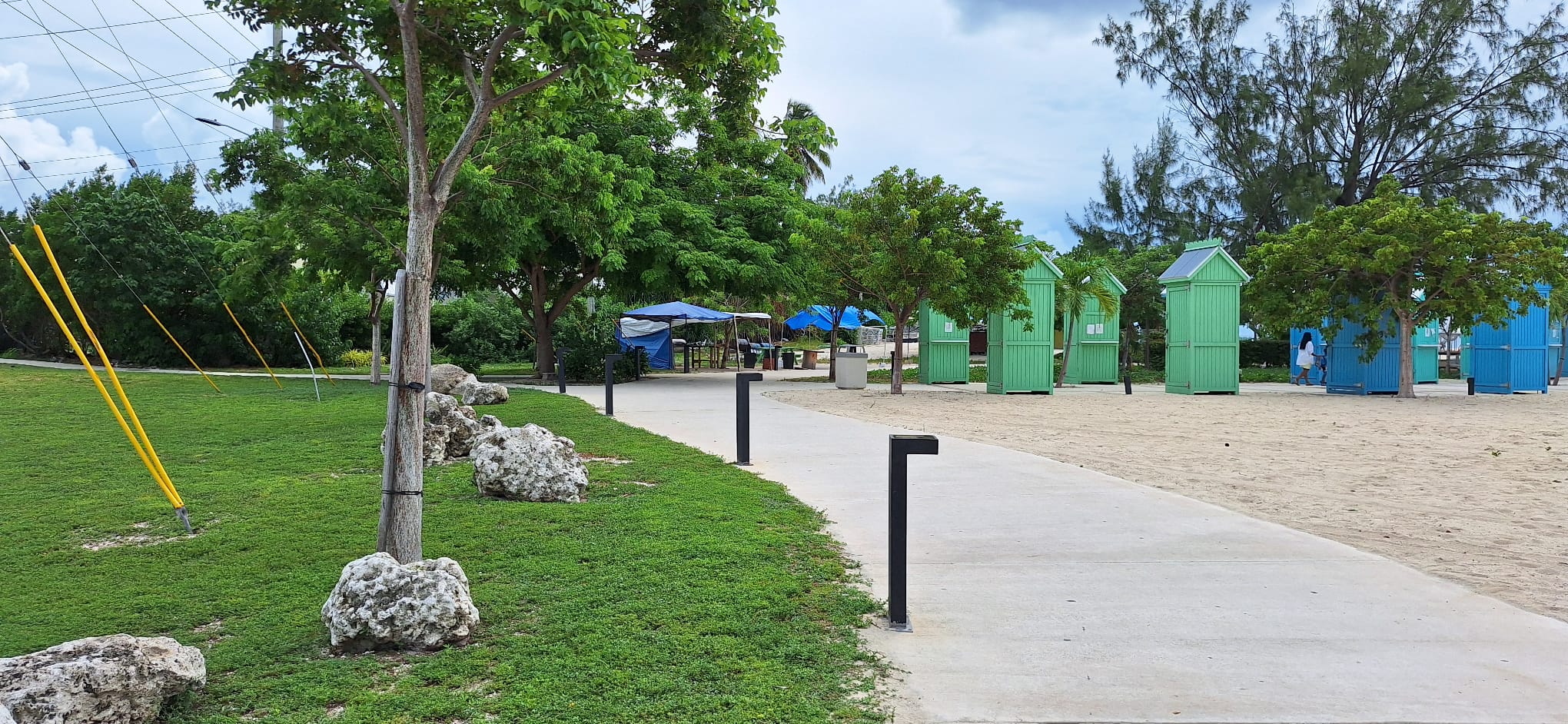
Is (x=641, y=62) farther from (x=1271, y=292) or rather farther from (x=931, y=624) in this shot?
(x=1271, y=292)

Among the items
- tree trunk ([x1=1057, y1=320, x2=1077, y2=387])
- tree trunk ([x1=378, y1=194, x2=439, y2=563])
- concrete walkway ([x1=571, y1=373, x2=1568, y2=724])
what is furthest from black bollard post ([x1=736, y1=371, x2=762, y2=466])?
tree trunk ([x1=1057, y1=320, x2=1077, y2=387])

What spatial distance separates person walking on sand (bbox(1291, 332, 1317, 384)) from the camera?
2581 cm

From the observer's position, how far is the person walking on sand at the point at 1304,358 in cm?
2581

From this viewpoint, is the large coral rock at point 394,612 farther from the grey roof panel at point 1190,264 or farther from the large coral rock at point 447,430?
the grey roof panel at point 1190,264

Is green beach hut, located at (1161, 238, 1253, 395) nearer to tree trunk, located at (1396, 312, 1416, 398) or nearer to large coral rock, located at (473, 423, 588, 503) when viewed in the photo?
tree trunk, located at (1396, 312, 1416, 398)

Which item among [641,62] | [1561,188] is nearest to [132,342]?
[641,62]

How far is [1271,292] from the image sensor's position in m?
21.4

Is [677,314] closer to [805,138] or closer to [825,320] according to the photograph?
[825,320]

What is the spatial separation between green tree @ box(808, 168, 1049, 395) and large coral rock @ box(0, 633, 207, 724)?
1698 centimetres

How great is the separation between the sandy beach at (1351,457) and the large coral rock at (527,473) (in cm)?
515

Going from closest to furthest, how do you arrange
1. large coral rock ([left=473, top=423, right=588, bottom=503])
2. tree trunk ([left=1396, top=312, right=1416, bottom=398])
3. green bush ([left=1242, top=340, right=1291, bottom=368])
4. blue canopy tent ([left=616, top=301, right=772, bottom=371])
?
large coral rock ([left=473, top=423, right=588, bottom=503]) < tree trunk ([left=1396, top=312, right=1416, bottom=398]) < blue canopy tent ([left=616, top=301, right=772, bottom=371]) < green bush ([left=1242, top=340, right=1291, bottom=368])

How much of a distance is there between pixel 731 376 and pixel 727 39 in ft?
74.3

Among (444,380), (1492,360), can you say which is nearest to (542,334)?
(444,380)

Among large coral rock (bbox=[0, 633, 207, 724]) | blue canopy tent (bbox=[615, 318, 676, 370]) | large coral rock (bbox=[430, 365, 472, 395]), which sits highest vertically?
blue canopy tent (bbox=[615, 318, 676, 370])
